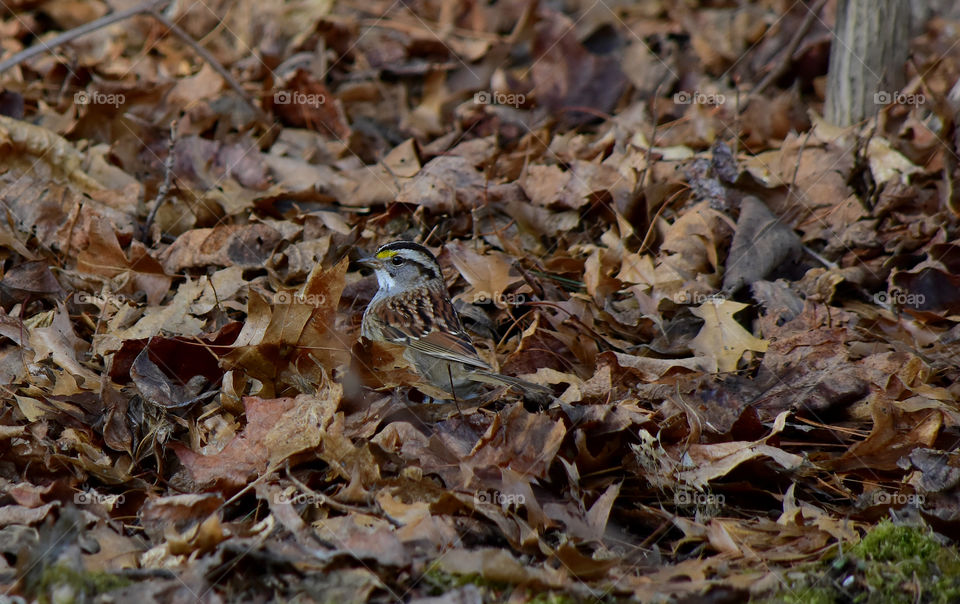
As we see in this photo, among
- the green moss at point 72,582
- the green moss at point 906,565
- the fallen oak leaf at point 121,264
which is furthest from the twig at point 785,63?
the green moss at point 72,582

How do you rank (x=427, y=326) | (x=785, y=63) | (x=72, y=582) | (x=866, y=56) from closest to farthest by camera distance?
(x=72, y=582) → (x=427, y=326) → (x=866, y=56) → (x=785, y=63)

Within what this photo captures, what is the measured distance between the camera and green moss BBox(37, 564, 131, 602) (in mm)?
3195

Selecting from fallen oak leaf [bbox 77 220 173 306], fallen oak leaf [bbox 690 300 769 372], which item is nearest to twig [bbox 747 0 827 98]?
fallen oak leaf [bbox 690 300 769 372]

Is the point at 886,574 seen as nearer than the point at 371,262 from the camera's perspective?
Yes

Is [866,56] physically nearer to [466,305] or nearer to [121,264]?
[466,305]

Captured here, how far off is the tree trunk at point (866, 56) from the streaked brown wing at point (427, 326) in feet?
13.0

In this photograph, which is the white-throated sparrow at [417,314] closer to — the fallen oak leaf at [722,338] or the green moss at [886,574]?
the fallen oak leaf at [722,338]

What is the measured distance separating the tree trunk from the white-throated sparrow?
12.8ft

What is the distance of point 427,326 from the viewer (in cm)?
569

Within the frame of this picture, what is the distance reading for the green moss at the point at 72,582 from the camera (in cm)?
320

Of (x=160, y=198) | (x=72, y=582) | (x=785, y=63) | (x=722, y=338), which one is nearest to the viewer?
(x=72, y=582)

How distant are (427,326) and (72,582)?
9.41 feet

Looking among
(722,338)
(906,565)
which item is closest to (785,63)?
(722,338)

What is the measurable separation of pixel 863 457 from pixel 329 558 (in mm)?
2664
